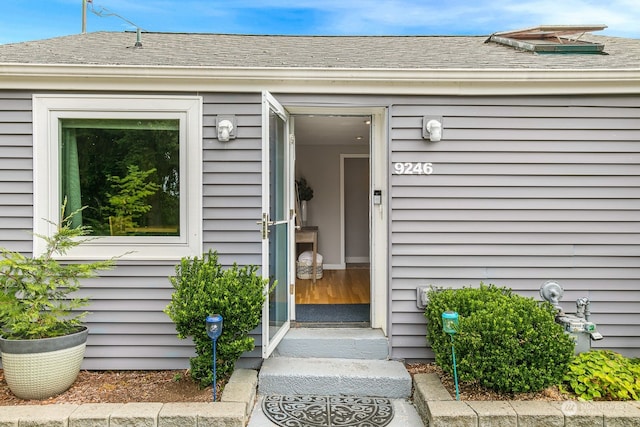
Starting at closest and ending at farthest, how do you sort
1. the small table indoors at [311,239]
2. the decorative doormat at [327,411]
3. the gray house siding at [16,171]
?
1. the decorative doormat at [327,411]
2. the gray house siding at [16,171]
3. the small table indoors at [311,239]

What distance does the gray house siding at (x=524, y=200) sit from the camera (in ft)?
10.8

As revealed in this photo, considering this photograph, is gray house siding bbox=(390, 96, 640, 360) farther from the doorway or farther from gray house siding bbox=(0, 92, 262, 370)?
the doorway

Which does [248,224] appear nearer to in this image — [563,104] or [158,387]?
[158,387]

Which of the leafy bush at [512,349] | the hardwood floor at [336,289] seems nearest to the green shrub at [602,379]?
the leafy bush at [512,349]

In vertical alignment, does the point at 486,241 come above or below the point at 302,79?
below

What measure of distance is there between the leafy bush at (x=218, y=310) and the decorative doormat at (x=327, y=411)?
46cm

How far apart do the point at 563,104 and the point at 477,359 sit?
7.39ft

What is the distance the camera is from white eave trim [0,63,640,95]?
310 cm

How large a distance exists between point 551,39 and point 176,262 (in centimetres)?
458

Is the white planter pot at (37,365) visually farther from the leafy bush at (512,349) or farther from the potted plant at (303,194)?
the potted plant at (303,194)

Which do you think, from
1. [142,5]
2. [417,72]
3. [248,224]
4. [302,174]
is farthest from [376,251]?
[142,5]

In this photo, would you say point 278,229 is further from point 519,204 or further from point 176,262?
point 519,204

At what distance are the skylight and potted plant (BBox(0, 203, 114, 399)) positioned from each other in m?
4.54

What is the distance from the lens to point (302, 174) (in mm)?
6910
